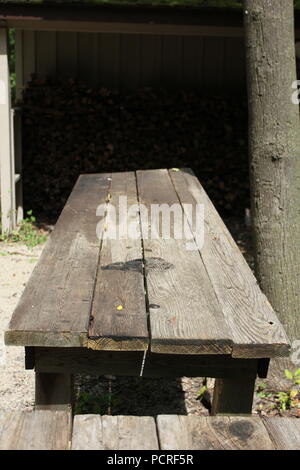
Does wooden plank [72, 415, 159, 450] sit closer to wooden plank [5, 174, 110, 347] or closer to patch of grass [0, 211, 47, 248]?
wooden plank [5, 174, 110, 347]

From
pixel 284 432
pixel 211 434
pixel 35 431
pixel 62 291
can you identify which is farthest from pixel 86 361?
pixel 284 432

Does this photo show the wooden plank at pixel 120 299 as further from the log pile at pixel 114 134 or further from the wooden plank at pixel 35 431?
the log pile at pixel 114 134

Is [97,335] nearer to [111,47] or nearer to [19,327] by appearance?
[19,327]

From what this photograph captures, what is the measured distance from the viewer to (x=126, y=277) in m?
2.24

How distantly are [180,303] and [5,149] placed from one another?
4616mm

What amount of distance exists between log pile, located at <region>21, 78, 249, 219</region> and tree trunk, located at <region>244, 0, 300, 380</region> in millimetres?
4161

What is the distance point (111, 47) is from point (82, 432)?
6.70 meters

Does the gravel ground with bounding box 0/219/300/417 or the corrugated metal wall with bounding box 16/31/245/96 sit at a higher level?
the corrugated metal wall with bounding box 16/31/245/96

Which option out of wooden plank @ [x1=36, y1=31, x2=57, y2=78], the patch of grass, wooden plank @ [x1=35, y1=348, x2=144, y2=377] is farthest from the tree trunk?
wooden plank @ [x1=36, y1=31, x2=57, y2=78]

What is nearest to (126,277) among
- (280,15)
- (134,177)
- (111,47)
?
(280,15)

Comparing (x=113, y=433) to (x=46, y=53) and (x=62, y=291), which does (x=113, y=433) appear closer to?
(x=62, y=291)

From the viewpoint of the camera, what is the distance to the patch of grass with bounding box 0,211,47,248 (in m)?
6.38

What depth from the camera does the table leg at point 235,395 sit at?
2021mm

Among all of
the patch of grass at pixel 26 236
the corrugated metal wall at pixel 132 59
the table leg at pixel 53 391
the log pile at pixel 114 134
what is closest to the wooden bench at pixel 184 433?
the table leg at pixel 53 391
